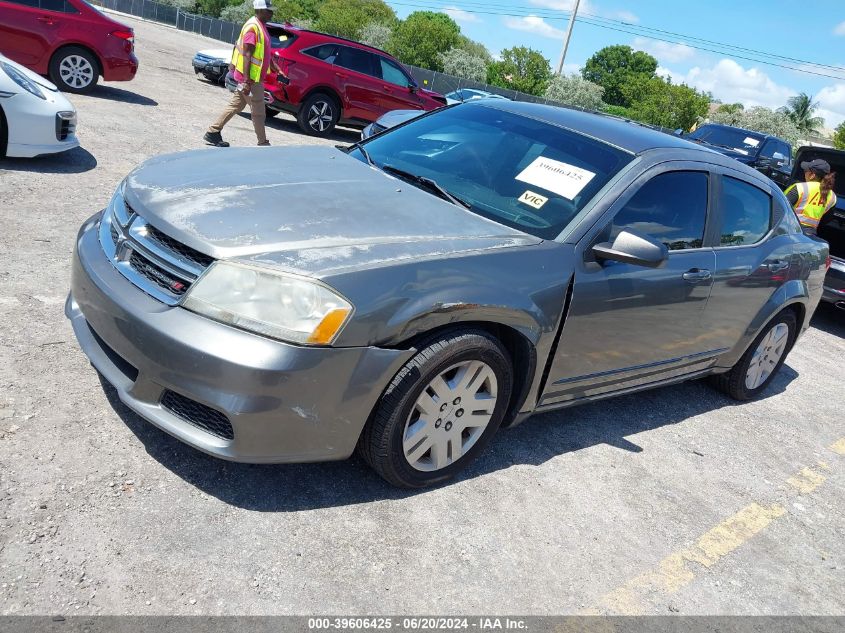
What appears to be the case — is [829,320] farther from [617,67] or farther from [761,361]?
[617,67]

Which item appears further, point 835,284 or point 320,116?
point 320,116

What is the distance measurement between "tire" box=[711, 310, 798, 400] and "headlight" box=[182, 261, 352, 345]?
3.43 metres

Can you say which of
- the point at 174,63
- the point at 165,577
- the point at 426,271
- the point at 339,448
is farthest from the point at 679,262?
the point at 174,63

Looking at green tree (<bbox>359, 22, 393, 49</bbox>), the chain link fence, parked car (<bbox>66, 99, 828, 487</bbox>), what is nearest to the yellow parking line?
parked car (<bbox>66, 99, 828, 487</bbox>)

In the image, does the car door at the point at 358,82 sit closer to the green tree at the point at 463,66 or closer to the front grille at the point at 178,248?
the front grille at the point at 178,248

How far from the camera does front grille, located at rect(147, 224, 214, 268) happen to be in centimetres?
270

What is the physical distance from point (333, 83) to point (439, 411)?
1020 centimetres

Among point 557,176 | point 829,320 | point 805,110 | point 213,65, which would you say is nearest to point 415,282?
point 557,176

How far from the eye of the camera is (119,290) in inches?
110

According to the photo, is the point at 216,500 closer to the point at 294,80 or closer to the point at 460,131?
the point at 460,131

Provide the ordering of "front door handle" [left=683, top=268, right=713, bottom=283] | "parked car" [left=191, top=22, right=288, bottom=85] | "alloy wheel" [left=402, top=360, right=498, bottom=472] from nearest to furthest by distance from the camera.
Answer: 1. "alloy wheel" [left=402, top=360, right=498, bottom=472]
2. "front door handle" [left=683, top=268, right=713, bottom=283]
3. "parked car" [left=191, top=22, right=288, bottom=85]

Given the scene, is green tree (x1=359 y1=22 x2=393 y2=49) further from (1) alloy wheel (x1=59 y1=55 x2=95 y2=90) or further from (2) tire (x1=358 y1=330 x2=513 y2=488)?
(2) tire (x1=358 y1=330 x2=513 y2=488)

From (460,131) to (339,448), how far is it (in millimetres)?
2153

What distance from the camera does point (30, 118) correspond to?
622cm
